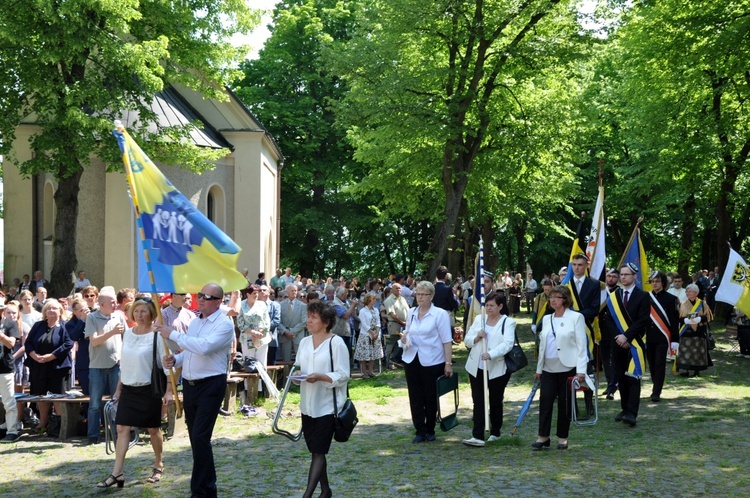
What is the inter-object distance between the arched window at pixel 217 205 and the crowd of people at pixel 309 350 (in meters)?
16.9

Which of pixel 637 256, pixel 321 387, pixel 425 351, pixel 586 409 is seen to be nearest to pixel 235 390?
pixel 425 351

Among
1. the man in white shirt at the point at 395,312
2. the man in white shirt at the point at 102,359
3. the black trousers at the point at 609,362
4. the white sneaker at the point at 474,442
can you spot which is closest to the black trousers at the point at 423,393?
the white sneaker at the point at 474,442

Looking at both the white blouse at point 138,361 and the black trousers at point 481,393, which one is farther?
the black trousers at point 481,393

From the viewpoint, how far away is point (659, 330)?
12.4 m

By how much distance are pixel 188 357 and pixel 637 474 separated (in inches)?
176

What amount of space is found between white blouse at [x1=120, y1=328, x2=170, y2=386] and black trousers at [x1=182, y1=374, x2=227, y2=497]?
27.5 inches

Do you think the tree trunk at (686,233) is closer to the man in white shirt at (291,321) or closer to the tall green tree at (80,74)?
the tall green tree at (80,74)

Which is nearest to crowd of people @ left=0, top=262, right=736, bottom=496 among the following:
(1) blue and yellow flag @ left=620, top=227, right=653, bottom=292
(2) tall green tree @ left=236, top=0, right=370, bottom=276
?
(1) blue and yellow flag @ left=620, top=227, right=653, bottom=292

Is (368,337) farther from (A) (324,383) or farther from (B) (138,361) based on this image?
(A) (324,383)

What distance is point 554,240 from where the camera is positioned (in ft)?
158

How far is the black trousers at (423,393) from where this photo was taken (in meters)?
9.79

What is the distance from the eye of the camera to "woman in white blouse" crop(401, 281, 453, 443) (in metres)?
9.73

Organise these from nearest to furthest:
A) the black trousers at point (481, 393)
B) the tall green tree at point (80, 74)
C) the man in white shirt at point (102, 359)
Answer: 1. the black trousers at point (481, 393)
2. the man in white shirt at point (102, 359)
3. the tall green tree at point (80, 74)

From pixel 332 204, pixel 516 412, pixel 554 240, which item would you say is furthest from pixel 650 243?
pixel 516 412
